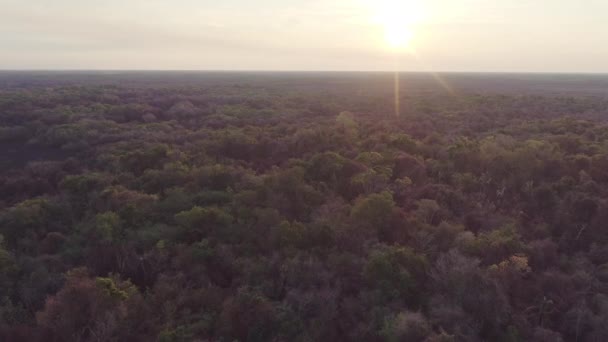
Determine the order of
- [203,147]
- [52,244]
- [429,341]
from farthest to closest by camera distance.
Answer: [203,147], [52,244], [429,341]

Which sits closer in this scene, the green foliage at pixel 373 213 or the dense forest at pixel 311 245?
the dense forest at pixel 311 245

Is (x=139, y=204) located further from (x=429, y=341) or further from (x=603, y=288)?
(x=603, y=288)

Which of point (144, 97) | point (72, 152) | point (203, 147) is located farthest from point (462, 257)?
point (144, 97)

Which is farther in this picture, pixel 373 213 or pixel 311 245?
pixel 373 213

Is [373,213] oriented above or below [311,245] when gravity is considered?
above

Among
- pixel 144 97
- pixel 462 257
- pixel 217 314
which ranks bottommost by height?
pixel 217 314

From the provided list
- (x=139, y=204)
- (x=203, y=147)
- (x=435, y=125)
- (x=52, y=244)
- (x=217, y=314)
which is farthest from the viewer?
(x=435, y=125)

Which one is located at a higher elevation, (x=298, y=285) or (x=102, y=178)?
(x=102, y=178)

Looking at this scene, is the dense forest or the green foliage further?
the green foliage
